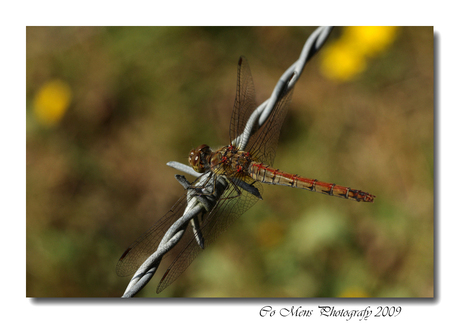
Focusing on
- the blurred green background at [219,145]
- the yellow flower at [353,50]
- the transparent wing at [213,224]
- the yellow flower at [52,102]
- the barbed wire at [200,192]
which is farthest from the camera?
the yellow flower at [52,102]

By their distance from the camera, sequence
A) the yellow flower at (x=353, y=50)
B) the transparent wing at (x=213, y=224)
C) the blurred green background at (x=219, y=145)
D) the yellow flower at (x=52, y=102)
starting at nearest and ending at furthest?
the transparent wing at (x=213, y=224)
the blurred green background at (x=219, y=145)
the yellow flower at (x=353, y=50)
the yellow flower at (x=52, y=102)

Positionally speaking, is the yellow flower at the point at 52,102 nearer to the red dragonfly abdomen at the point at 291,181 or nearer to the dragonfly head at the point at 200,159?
the dragonfly head at the point at 200,159

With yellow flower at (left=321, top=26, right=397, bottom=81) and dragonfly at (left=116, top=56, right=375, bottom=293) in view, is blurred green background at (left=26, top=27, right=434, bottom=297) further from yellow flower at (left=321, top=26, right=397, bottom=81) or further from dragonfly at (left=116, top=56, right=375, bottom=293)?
dragonfly at (left=116, top=56, right=375, bottom=293)

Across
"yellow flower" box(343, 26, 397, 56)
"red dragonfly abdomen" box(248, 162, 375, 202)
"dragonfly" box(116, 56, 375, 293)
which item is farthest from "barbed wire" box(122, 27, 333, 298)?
"yellow flower" box(343, 26, 397, 56)

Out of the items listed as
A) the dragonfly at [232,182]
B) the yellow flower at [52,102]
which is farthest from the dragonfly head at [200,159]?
the yellow flower at [52,102]

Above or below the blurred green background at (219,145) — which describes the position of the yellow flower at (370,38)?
above

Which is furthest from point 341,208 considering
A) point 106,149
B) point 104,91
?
point 104,91

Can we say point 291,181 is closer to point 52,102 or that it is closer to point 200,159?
point 200,159
